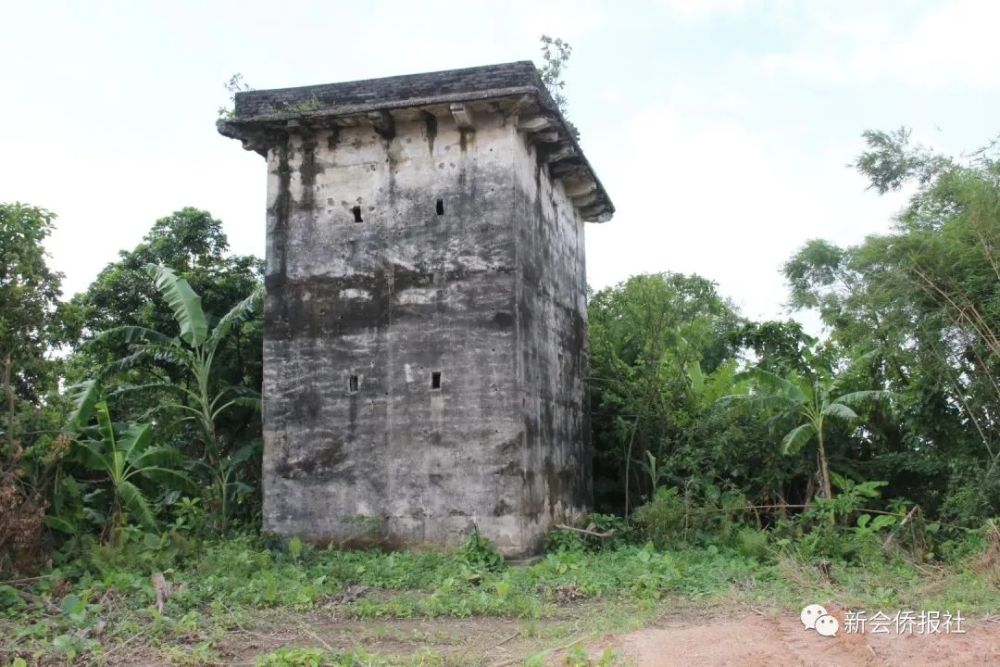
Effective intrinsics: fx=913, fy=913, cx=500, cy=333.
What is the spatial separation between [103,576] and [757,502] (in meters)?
9.34

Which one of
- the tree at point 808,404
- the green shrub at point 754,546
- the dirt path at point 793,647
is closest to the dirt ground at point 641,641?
the dirt path at point 793,647

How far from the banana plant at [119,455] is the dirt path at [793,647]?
753 cm

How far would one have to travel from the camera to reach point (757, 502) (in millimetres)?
14195

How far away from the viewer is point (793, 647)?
22.8 feet

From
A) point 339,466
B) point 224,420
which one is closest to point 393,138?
point 339,466

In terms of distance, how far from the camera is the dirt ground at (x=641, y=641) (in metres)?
A: 6.73

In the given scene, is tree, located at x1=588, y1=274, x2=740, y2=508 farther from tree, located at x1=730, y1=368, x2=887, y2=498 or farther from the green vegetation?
tree, located at x1=730, y1=368, x2=887, y2=498

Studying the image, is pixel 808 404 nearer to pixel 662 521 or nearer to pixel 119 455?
pixel 662 521

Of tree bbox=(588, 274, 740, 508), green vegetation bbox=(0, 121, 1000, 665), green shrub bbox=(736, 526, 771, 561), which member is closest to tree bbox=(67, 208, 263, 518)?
green vegetation bbox=(0, 121, 1000, 665)

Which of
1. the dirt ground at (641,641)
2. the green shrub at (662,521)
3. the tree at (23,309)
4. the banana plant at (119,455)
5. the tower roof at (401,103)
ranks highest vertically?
the tower roof at (401,103)

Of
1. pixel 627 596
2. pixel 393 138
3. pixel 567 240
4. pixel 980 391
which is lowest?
pixel 627 596

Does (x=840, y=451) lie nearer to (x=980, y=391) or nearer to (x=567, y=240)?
(x=980, y=391)

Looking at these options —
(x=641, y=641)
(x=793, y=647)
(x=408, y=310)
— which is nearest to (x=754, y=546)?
(x=793, y=647)

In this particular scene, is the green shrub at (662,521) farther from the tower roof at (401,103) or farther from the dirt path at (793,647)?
the tower roof at (401,103)
